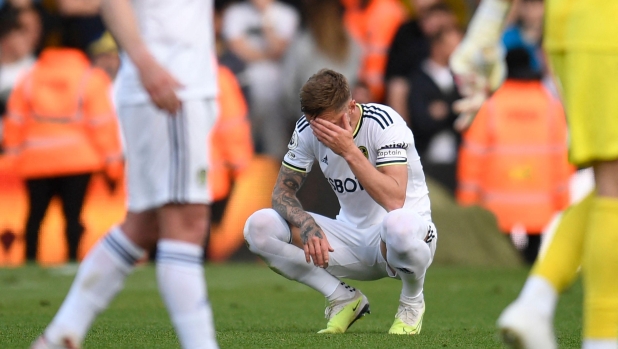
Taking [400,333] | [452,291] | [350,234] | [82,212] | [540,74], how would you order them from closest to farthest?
[400,333] < [350,234] < [452,291] < [82,212] < [540,74]

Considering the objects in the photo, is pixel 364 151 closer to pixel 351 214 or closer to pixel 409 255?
pixel 351 214

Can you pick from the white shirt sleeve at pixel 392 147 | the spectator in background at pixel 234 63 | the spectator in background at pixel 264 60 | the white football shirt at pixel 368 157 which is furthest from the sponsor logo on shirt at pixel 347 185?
the spectator in background at pixel 234 63

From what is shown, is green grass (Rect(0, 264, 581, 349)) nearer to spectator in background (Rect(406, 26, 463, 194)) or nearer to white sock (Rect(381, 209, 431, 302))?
white sock (Rect(381, 209, 431, 302))

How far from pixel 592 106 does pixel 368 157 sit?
2152 millimetres

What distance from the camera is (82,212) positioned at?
11.6 metres

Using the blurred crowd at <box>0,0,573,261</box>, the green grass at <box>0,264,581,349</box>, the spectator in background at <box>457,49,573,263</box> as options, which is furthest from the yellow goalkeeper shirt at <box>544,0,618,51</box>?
the spectator in background at <box>457,49,573,263</box>

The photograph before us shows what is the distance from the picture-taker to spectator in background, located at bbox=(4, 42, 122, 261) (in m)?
11.6

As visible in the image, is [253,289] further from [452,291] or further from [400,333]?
[400,333]

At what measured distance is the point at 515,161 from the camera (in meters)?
12.1

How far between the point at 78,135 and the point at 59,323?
26.2 feet

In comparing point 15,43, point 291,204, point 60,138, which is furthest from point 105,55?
point 291,204

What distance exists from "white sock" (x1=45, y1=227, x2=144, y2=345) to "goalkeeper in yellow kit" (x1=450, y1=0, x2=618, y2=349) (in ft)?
4.56

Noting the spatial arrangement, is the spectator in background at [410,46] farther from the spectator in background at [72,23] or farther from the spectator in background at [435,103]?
the spectator in background at [72,23]

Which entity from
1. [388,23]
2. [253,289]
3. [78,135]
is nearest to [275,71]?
[388,23]
